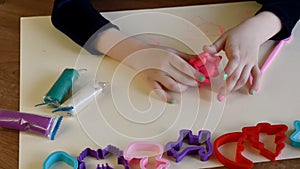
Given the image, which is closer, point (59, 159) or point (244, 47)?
point (59, 159)

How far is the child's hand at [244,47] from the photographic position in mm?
757

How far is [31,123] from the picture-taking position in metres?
0.69

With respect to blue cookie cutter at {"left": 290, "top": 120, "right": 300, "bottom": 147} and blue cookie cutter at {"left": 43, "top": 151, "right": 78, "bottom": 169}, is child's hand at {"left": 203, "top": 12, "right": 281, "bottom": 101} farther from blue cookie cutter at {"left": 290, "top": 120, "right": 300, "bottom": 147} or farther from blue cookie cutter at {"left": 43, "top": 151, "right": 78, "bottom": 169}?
blue cookie cutter at {"left": 43, "top": 151, "right": 78, "bottom": 169}

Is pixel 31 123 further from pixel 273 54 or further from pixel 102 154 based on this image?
pixel 273 54

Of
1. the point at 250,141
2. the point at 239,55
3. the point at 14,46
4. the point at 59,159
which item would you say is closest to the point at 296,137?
the point at 250,141

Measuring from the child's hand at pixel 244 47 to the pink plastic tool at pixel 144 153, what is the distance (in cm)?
13

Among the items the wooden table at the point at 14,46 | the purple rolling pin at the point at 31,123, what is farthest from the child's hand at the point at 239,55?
the purple rolling pin at the point at 31,123

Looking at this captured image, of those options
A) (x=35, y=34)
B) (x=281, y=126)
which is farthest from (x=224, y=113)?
(x=35, y=34)

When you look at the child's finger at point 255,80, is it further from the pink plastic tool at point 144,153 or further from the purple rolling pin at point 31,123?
the purple rolling pin at point 31,123

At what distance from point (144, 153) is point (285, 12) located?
1.14 ft

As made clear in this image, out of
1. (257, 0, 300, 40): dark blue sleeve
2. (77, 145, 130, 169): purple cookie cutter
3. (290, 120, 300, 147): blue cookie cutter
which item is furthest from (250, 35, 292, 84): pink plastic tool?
(77, 145, 130, 169): purple cookie cutter

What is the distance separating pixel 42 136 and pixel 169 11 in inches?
12.7

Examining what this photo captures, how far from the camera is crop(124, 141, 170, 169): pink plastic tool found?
2.14 ft

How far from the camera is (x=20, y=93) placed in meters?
0.75
